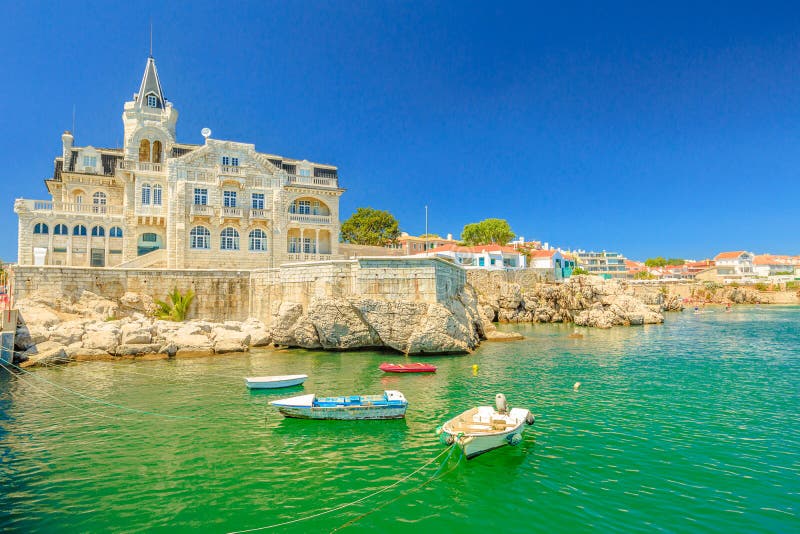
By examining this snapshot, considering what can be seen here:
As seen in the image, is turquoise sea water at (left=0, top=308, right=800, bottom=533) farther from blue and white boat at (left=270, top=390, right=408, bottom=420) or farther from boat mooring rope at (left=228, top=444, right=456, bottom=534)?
blue and white boat at (left=270, top=390, right=408, bottom=420)

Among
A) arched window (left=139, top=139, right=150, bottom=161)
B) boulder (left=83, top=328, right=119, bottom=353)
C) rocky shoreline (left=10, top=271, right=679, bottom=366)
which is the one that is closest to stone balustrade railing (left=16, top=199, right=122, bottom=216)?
arched window (left=139, top=139, right=150, bottom=161)

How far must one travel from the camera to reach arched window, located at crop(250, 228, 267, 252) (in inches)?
1738

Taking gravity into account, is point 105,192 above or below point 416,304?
above

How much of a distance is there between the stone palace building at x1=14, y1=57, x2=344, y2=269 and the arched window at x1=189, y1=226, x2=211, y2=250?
9 centimetres

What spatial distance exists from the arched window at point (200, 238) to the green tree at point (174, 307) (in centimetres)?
845

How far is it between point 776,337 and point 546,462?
38402 millimetres

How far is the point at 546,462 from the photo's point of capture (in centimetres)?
1187

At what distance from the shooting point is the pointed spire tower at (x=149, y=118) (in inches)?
1763

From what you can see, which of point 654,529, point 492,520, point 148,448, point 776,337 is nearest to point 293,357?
point 148,448

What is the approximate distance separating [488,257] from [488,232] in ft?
65.9

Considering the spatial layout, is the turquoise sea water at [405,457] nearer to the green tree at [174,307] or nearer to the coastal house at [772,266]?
the green tree at [174,307]

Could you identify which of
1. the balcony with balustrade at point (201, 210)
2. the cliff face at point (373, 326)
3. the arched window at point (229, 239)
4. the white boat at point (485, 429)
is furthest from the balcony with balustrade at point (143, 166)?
the white boat at point (485, 429)

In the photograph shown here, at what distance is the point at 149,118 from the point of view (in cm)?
4572

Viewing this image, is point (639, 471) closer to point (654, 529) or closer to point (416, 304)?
point (654, 529)
